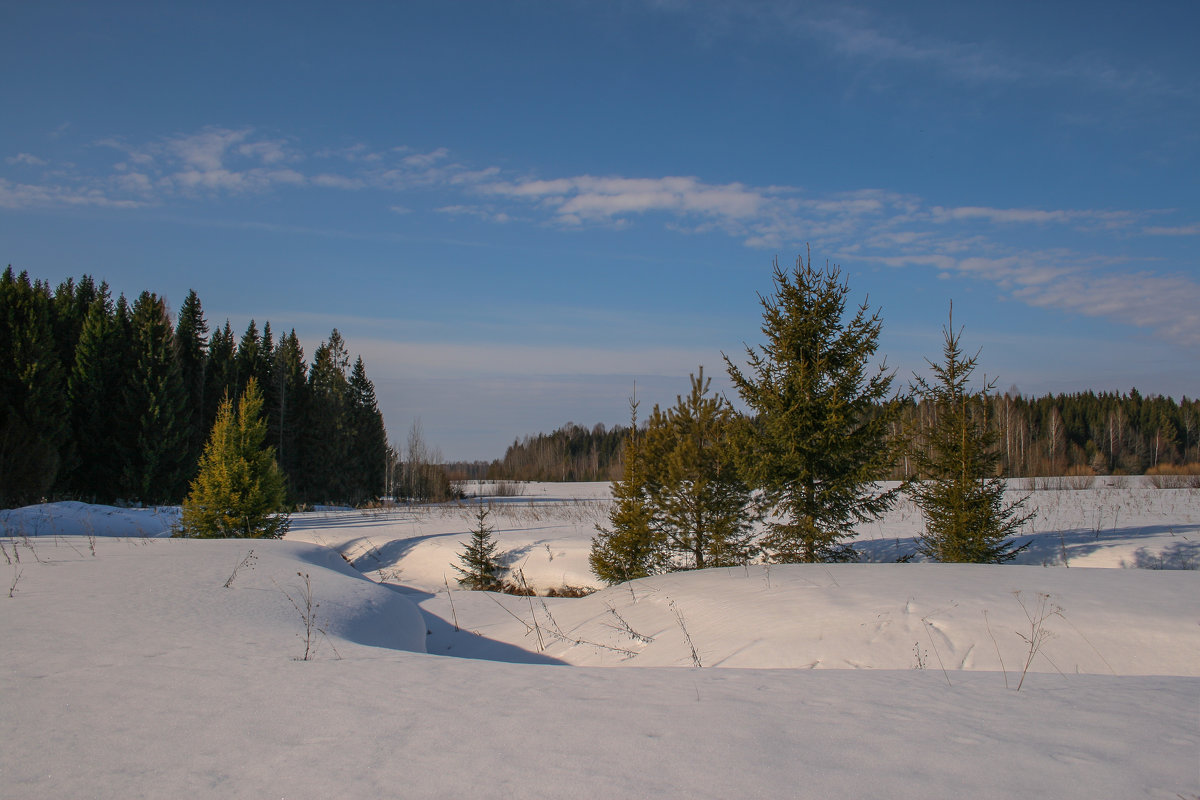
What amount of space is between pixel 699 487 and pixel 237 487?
1182cm

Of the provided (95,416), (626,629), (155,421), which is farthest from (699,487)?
(95,416)

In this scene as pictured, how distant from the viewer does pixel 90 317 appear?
117 feet

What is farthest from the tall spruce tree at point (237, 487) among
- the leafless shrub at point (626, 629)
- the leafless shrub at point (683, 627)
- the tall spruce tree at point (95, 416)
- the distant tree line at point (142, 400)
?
the tall spruce tree at point (95, 416)

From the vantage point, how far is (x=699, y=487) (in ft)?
41.1

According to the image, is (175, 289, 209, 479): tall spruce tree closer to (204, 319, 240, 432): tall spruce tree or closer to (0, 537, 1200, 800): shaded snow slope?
(204, 319, 240, 432): tall spruce tree

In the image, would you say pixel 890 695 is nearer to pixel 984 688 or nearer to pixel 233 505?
pixel 984 688

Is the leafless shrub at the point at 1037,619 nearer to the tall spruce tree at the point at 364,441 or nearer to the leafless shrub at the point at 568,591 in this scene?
the leafless shrub at the point at 568,591

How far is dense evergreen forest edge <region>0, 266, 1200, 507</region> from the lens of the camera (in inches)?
1165

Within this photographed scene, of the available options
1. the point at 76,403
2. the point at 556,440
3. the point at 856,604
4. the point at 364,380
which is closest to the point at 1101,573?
the point at 856,604

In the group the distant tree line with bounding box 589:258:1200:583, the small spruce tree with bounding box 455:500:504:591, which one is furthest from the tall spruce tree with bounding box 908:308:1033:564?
the small spruce tree with bounding box 455:500:504:591

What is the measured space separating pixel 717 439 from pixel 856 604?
5.62m

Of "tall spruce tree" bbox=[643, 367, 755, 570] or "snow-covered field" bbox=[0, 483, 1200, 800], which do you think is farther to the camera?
"tall spruce tree" bbox=[643, 367, 755, 570]

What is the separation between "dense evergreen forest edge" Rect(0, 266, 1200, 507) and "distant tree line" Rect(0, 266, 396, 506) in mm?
88

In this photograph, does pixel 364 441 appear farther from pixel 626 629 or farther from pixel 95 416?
pixel 626 629
